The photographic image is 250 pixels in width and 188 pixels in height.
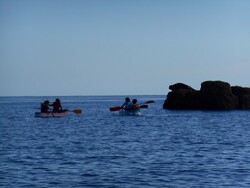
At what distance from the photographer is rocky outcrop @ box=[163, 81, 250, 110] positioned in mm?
101000

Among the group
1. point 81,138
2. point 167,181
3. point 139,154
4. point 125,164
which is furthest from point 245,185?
point 81,138

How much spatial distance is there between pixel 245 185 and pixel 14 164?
11724mm

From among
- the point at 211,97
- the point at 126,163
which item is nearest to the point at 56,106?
the point at 211,97

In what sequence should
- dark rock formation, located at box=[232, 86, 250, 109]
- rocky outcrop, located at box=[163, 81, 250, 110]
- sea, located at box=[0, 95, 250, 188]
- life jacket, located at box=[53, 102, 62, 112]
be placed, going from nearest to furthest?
sea, located at box=[0, 95, 250, 188]
life jacket, located at box=[53, 102, 62, 112]
rocky outcrop, located at box=[163, 81, 250, 110]
dark rock formation, located at box=[232, 86, 250, 109]

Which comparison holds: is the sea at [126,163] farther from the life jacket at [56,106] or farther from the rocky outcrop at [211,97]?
the rocky outcrop at [211,97]

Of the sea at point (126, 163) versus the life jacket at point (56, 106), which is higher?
the life jacket at point (56, 106)

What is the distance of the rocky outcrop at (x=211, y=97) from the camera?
101 m

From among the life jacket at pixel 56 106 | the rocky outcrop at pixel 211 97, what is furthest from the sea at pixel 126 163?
the rocky outcrop at pixel 211 97

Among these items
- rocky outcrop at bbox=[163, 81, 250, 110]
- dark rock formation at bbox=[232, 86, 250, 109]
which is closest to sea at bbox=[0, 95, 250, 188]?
rocky outcrop at bbox=[163, 81, 250, 110]

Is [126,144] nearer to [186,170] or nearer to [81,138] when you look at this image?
[81,138]

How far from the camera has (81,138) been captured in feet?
137

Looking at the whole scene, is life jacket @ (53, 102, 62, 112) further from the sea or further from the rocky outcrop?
the rocky outcrop

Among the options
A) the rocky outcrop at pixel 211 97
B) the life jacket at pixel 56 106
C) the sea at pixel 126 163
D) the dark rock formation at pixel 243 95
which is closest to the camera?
the sea at pixel 126 163

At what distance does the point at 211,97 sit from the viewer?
102m
